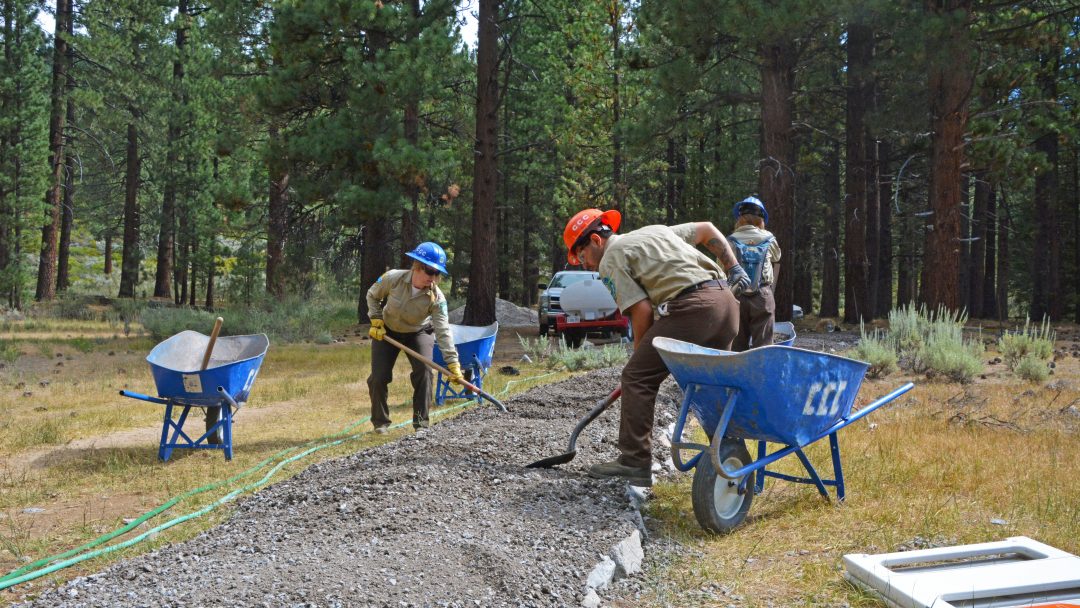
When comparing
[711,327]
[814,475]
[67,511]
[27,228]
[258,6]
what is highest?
[258,6]

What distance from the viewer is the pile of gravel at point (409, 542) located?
3.25 meters

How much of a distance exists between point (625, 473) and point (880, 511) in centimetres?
132

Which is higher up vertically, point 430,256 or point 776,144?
point 776,144

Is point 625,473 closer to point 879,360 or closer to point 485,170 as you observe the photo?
point 879,360

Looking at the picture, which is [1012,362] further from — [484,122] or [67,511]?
[484,122]

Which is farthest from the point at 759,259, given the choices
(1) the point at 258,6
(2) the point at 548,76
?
(2) the point at 548,76

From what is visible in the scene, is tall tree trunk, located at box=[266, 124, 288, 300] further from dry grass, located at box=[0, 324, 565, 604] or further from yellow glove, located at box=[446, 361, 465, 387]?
yellow glove, located at box=[446, 361, 465, 387]

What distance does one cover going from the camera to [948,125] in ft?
42.0

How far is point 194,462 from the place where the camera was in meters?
6.70

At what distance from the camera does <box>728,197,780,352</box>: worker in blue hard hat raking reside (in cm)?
730

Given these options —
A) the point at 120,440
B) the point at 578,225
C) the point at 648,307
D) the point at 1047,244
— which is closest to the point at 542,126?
the point at 1047,244

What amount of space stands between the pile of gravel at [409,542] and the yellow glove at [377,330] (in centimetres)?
167

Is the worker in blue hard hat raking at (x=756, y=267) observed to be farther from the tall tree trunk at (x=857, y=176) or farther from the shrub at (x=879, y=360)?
the tall tree trunk at (x=857, y=176)

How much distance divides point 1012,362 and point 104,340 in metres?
14.7
